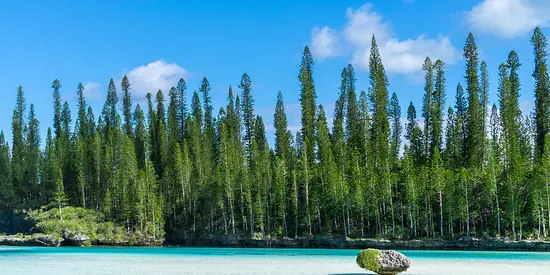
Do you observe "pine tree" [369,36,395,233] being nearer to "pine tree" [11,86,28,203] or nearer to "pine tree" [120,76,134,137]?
"pine tree" [120,76,134,137]

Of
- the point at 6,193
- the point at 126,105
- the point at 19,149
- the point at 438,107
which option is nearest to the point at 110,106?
the point at 126,105

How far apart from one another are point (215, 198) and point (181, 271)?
44.2 m

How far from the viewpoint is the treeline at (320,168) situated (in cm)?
5538

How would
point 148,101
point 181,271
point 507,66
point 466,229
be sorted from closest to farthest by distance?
point 181,271, point 466,229, point 507,66, point 148,101

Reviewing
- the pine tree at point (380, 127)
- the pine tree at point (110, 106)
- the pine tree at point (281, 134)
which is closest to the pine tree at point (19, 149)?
the pine tree at point (110, 106)

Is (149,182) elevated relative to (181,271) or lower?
elevated

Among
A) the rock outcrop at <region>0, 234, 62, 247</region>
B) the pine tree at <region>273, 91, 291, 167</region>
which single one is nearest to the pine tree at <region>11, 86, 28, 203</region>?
the rock outcrop at <region>0, 234, 62, 247</region>

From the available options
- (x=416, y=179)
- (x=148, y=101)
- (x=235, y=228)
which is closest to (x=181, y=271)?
(x=416, y=179)

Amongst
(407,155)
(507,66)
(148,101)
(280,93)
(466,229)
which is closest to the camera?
(466,229)

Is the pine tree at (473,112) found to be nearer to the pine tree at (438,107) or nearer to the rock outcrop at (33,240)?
the pine tree at (438,107)

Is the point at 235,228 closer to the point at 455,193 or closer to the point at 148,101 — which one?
the point at 455,193

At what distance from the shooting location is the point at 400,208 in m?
58.7

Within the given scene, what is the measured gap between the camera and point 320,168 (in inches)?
2586

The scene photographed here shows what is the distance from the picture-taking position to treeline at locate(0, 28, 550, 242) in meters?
55.4
